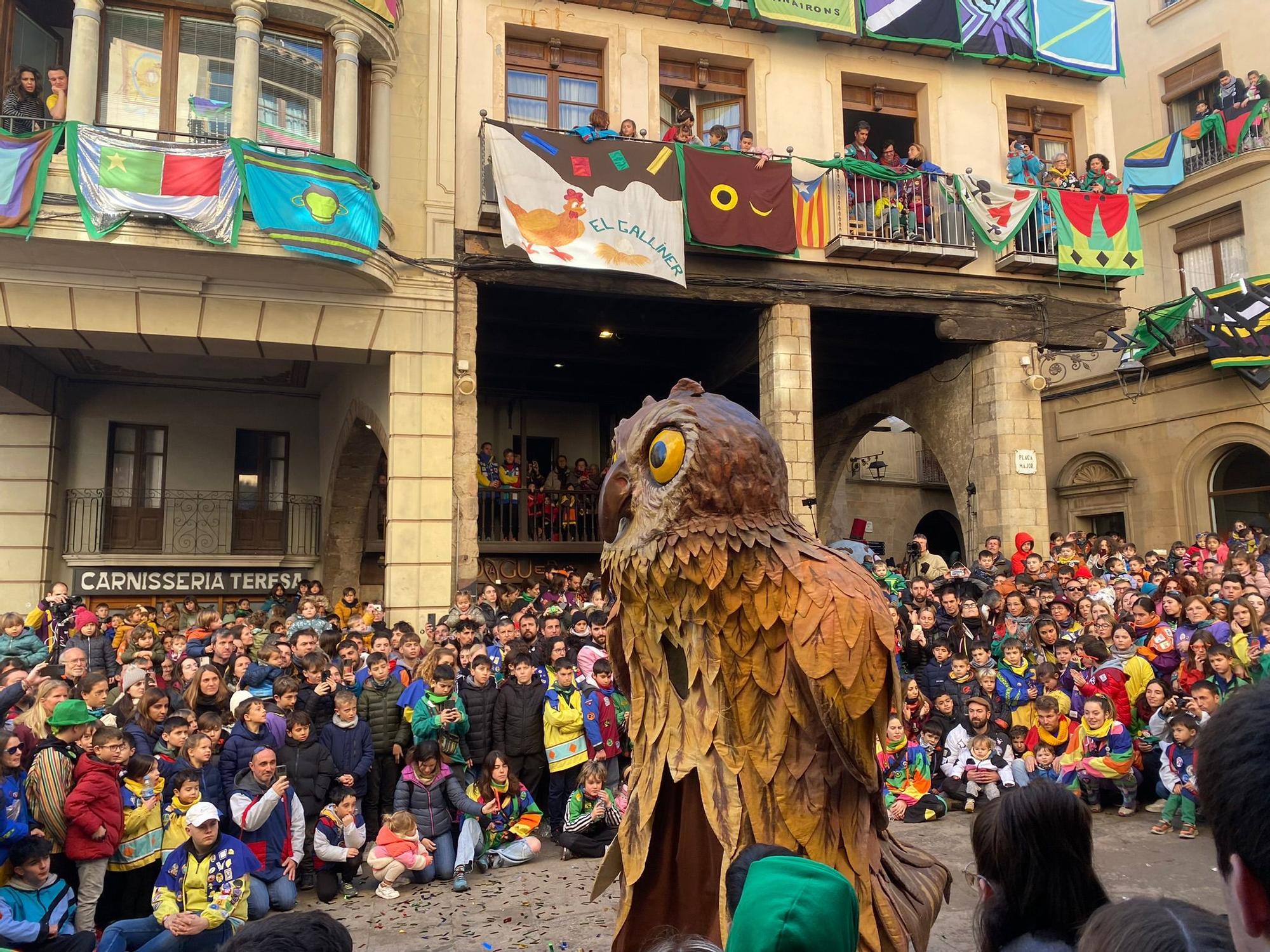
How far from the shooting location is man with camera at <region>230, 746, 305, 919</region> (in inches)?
217

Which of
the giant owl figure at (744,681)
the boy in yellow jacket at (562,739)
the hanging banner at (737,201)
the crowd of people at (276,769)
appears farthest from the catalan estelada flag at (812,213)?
the giant owl figure at (744,681)

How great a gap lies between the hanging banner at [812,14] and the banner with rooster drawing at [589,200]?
2740 millimetres

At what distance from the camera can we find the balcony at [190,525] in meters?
13.7

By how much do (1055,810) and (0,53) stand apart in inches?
515

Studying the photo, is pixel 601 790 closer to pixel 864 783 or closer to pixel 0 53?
pixel 864 783

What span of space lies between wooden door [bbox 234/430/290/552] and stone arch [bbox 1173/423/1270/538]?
54.7 ft

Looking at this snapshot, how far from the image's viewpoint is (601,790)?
686cm

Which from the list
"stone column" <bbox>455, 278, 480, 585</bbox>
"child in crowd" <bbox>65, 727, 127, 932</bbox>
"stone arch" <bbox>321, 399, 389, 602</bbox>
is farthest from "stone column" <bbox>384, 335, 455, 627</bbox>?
"child in crowd" <bbox>65, 727, 127, 932</bbox>

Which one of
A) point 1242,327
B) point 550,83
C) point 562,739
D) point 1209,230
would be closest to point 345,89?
point 550,83

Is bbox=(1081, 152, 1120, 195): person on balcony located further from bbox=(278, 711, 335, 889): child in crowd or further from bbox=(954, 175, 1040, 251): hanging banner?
bbox=(278, 711, 335, 889): child in crowd

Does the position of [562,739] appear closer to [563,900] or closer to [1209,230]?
[563,900]

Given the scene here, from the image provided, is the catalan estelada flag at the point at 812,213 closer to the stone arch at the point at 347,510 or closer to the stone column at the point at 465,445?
the stone column at the point at 465,445

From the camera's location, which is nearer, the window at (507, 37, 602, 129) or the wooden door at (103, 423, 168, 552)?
the window at (507, 37, 602, 129)

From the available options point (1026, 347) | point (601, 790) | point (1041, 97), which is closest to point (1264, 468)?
point (1026, 347)
